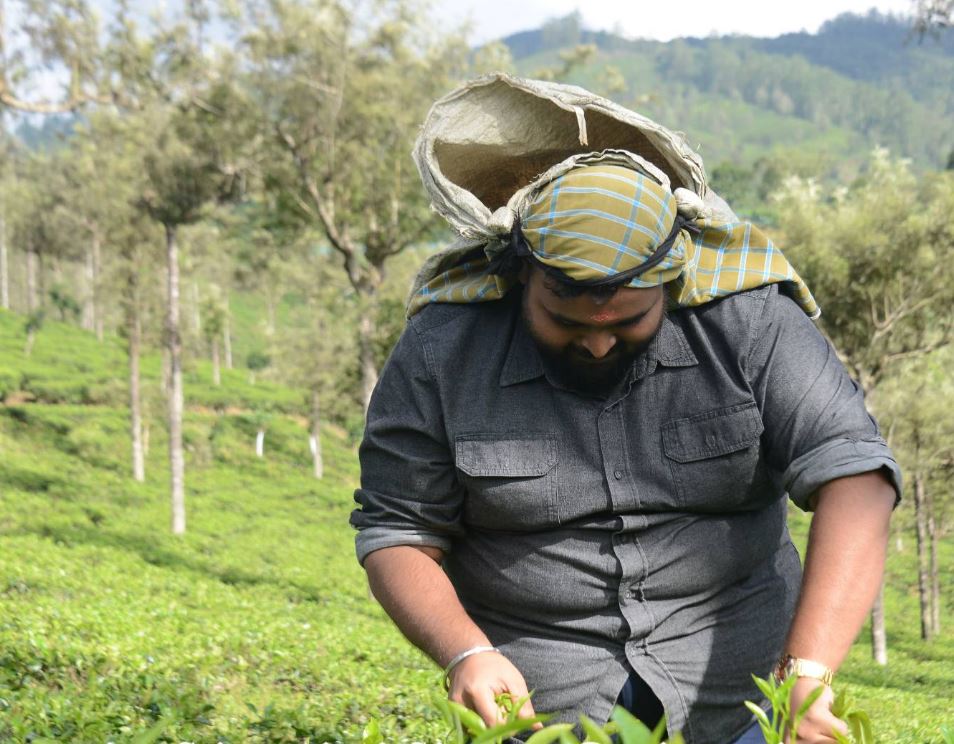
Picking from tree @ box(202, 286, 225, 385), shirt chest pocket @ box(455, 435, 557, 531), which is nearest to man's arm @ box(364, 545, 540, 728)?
shirt chest pocket @ box(455, 435, 557, 531)

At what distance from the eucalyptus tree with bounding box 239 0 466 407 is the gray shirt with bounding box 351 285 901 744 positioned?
12714 millimetres

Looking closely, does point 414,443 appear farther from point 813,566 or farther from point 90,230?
point 90,230

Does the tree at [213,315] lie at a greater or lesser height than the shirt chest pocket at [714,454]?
lesser

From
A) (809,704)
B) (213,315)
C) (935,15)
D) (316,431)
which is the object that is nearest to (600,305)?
(809,704)

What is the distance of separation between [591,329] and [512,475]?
0.34 meters

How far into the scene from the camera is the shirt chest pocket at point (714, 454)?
1.85m

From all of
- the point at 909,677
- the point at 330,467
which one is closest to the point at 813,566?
the point at 909,677

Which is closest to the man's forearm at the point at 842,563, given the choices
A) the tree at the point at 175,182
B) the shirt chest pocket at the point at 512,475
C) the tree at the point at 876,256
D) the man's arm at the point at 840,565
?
the man's arm at the point at 840,565

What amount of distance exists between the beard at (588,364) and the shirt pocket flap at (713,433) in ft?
0.49

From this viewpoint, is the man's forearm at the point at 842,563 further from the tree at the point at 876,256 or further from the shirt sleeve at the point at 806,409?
the tree at the point at 876,256

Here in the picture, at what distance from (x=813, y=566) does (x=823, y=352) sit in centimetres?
40

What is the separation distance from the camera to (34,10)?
13469 mm

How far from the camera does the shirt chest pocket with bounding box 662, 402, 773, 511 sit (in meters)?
1.85

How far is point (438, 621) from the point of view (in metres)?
1.84
